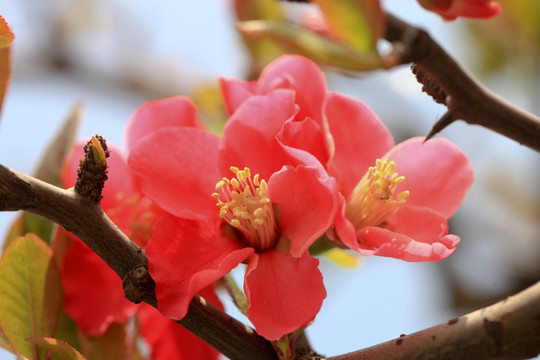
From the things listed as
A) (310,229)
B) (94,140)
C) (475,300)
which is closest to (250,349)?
(310,229)

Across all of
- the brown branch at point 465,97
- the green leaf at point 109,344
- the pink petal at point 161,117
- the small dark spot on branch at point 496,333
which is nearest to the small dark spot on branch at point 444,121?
the brown branch at point 465,97

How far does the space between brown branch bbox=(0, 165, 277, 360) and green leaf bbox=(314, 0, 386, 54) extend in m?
0.33

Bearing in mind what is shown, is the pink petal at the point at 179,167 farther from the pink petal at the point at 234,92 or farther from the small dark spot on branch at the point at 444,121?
the small dark spot on branch at the point at 444,121

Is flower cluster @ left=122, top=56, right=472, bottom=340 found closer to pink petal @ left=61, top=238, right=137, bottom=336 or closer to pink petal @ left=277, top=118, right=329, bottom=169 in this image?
pink petal @ left=277, top=118, right=329, bottom=169

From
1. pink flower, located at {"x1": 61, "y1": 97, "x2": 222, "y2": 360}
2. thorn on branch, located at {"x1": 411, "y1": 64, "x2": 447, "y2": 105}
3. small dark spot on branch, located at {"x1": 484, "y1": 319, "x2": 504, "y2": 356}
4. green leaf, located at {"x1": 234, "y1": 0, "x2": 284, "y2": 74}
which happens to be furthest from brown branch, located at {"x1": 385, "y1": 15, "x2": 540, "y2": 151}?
green leaf, located at {"x1": 234, "y1": 0, "x2": 284, "y2": 74}

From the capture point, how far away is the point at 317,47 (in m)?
0.76

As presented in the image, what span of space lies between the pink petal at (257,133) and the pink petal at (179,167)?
24 millimetres

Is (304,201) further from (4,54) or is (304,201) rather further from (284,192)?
(4,54)

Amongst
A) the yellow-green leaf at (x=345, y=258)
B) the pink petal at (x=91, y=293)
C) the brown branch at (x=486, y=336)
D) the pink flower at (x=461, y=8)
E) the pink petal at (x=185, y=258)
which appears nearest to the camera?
the brown branch at (x=486, y=336)

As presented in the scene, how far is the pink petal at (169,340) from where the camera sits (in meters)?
0.78

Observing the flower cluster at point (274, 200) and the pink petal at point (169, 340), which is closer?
the flower cluster at point (274, 200)

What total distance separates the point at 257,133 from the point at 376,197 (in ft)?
0.52

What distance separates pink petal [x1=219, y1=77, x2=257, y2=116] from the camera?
30.3 inches

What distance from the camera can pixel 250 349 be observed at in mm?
593
